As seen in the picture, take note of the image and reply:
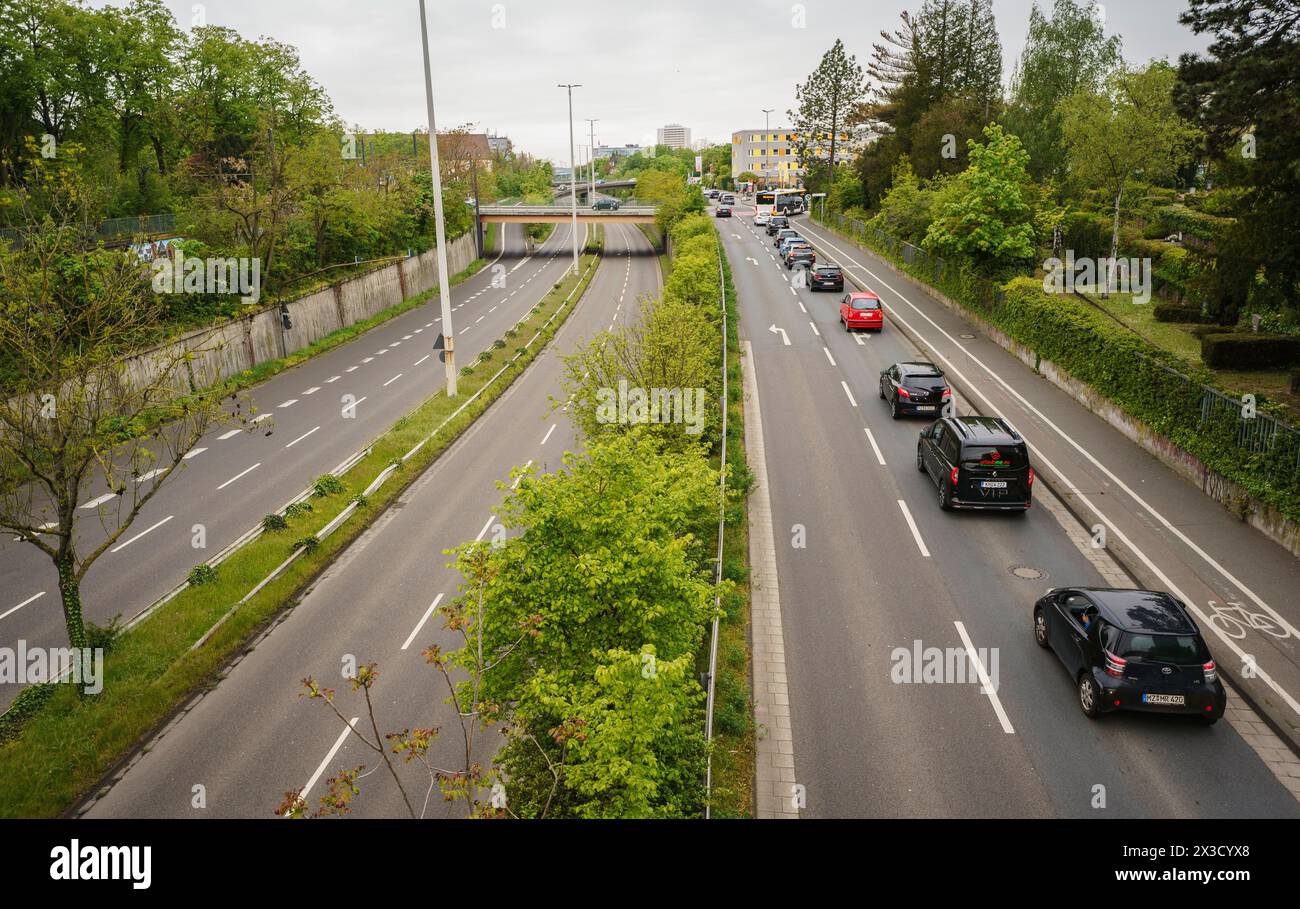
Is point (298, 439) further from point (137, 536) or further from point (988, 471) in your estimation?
point (988, 471)

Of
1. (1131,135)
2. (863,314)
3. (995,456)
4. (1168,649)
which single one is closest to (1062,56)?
(1131,135)

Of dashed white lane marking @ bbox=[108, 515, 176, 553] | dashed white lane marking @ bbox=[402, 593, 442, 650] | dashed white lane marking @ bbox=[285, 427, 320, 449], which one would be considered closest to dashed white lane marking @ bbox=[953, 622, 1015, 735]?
dashed white lane marking @ bbox=[402, 593, 442, 650]

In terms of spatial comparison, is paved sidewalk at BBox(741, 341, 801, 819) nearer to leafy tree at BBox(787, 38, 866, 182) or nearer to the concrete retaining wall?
the concrete retaining wall

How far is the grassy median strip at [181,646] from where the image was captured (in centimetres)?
1193

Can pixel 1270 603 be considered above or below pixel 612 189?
below

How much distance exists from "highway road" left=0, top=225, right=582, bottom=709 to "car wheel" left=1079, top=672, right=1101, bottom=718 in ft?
55.7

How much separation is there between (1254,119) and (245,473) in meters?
27.5

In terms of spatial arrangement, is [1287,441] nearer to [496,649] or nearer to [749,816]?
[749,816]

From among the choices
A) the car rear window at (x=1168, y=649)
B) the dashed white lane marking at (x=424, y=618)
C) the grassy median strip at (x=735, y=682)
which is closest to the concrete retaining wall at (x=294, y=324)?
the dashed white lane marking at (x=424, y=618)

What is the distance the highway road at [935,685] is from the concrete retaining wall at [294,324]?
17.9 metres

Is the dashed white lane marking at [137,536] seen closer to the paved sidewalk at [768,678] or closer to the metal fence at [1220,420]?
the paved sidewalk at [768,678]
